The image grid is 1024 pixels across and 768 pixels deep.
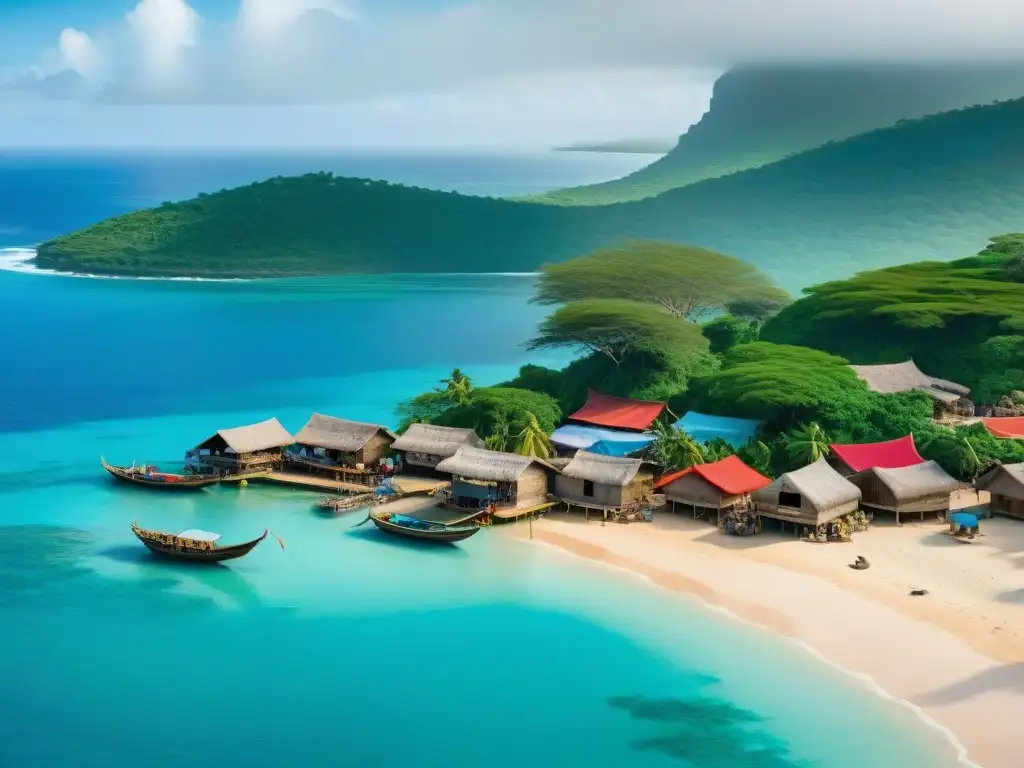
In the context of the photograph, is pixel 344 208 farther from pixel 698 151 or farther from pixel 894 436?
pixel 894 436

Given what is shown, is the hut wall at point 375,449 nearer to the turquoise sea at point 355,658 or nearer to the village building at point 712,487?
the turquoise sea at point 355,658

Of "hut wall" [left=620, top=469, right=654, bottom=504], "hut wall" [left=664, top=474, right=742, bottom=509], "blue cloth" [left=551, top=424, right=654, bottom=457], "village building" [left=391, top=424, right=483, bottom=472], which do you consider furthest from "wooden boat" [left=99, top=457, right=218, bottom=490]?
"hut wall" [left=664, top=474, right=742, bottom=509]

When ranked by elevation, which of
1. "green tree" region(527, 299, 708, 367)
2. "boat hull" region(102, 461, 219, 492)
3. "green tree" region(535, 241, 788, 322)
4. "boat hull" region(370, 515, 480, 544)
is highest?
"green tree" region(535, 241, 788, 322)

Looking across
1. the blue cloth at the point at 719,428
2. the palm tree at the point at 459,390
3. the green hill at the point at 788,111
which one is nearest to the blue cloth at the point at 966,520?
the blue cloth at the point at 719,428

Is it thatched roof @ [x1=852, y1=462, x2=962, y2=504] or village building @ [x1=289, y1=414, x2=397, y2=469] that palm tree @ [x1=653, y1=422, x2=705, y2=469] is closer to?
thatched roof @ [x1=852, y1=462, x2=962, y2=504]

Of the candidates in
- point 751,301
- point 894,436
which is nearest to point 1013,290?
point 751,301

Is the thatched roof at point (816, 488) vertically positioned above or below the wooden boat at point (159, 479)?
above
